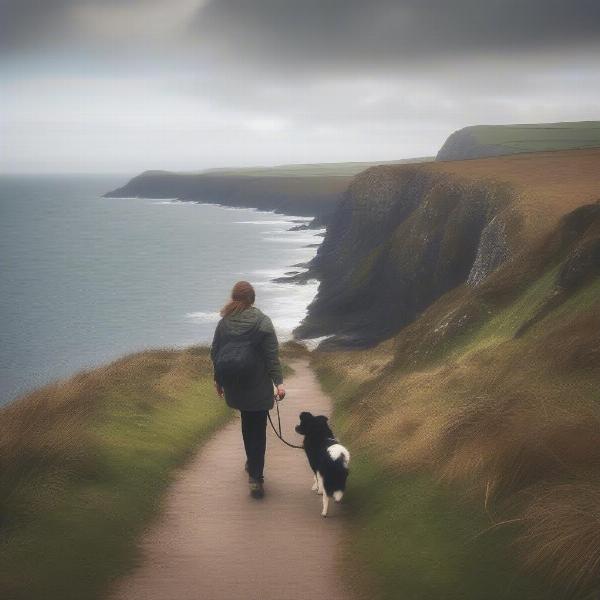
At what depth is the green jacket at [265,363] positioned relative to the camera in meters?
9.52

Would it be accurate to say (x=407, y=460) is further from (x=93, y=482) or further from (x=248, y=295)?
(x=93, y=482)

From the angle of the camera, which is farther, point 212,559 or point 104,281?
point 104,281

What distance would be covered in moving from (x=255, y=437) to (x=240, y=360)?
1.23 m

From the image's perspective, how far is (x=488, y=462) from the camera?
8188 millimetres

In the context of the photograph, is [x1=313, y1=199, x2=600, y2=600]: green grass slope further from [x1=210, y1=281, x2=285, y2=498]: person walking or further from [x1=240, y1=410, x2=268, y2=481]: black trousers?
[x1=210, y1=281, x2=285, y2=498]: person walking

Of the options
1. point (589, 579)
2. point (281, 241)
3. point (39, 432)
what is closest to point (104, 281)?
point (281, 241)

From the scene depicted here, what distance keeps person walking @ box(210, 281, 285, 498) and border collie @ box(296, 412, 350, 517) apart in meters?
0.69

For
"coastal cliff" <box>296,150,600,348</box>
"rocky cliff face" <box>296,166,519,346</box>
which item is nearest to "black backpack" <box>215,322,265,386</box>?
"coastal cliff" <box>296,150,600,348</box>

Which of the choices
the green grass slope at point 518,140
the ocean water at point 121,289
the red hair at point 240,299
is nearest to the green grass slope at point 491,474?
the red hair at point 240,299

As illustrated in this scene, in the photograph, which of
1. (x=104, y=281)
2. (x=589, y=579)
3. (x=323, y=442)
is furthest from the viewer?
(x=104, y=281)

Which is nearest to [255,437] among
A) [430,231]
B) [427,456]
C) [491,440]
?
[427,456]

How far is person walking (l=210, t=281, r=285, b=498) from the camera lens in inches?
372

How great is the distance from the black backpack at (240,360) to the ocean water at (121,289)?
40.5m

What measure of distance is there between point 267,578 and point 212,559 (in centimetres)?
82
